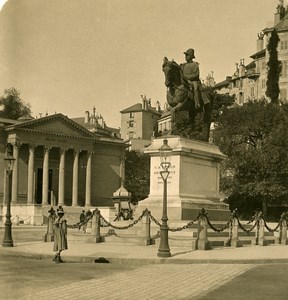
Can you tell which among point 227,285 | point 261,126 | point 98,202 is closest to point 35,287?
point 227,285

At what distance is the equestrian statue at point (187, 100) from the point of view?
28516 mm

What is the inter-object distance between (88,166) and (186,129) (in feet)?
215

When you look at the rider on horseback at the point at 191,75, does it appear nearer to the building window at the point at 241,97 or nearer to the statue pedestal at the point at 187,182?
the statue pedestal at the point at 187,182

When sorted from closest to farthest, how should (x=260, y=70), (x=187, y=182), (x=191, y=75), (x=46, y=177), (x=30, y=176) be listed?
(x=187, y=182) < (x=191, y=75) < (x=30, y=176) < (x=46, y=177) < (x=260, y=70)

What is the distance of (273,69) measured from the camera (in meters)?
96.1

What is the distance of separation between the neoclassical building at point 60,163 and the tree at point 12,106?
14.2 m

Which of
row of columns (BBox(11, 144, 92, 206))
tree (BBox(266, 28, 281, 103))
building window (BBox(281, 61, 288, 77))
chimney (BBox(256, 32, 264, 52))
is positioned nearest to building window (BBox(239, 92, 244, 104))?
chimney (BBox(256, 32, 264, 52))

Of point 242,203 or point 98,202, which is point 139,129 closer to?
point 98,202

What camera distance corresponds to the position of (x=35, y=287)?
13.9 m

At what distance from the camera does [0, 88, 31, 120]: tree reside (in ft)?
347

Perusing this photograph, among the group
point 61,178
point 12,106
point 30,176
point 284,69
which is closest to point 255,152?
point 30,176

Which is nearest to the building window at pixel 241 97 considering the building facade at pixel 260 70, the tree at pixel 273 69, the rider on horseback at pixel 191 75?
the building facade at pixel 260 70

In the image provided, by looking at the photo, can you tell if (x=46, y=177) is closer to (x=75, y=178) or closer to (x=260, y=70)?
(x=75, y=178)

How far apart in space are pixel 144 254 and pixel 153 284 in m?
7.01
